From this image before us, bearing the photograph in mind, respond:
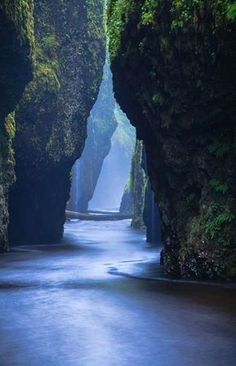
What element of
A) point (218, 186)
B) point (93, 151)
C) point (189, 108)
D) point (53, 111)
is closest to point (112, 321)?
point (218, 186)

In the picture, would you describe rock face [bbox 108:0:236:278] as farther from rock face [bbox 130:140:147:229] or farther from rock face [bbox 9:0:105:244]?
rock face [bbox 130:140:147:229]

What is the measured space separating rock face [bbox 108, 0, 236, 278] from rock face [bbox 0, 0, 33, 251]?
4.25m

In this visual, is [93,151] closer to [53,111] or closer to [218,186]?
[53,111]

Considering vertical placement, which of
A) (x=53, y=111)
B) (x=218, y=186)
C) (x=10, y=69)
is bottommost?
(x=218, y=186)

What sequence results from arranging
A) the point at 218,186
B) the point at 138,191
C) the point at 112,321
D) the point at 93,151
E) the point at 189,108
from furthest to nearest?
1. the point at 93,151
2. the point at 138,191
3. the point at 189,108
4. the point at 218,186
5. the point at 112,321

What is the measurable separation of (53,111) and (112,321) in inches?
887

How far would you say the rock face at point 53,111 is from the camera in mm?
29000

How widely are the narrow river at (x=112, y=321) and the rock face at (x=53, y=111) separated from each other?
14.7 metres

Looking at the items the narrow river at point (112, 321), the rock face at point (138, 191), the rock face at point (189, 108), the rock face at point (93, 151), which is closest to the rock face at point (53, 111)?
the rock face at point (189, 108)

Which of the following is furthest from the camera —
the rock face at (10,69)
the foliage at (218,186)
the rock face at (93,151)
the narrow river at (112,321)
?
the rock face at (93,151)

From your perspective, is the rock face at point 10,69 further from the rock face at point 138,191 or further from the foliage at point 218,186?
the rock face at point 138,191

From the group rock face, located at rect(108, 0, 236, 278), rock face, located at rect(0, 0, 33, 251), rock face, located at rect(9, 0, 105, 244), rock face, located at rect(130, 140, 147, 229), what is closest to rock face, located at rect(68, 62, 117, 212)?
rock face, located at rect(130, 140, 147, 229)

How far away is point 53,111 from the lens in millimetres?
30094

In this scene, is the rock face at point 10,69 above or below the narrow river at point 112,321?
above
